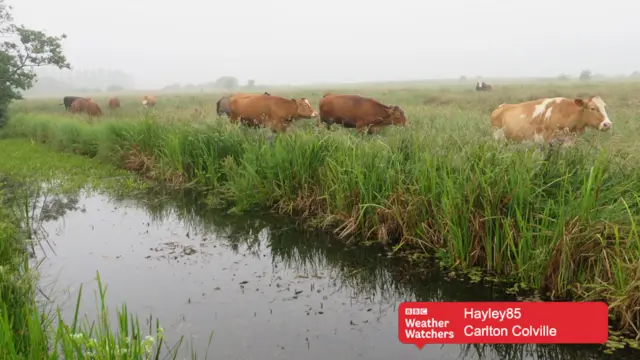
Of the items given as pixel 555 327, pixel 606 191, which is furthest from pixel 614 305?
pixel 606 191

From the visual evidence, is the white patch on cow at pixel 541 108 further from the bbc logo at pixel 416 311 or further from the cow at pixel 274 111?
the cow at pixel 274 111

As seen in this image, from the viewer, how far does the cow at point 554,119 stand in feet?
22.8

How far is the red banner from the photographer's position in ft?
11.3

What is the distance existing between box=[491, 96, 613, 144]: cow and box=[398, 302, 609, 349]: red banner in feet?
11.8

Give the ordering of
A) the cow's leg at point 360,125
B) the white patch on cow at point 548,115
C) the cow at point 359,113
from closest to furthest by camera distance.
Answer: the white patch on cow at point 548,115 → the cow's leg at point 360,125 → the cow at point 359,113

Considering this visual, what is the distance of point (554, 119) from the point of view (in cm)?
723

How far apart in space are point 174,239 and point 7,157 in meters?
7.69

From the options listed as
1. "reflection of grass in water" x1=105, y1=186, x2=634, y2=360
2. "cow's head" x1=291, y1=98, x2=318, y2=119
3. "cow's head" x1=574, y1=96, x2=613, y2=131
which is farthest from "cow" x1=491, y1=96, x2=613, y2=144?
"cow's head" x1=291, y1=98, x2=318, y2=119

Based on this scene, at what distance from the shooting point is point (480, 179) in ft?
15.1

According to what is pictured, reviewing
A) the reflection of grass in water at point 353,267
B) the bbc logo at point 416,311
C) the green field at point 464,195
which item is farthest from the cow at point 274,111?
the bbc logo at point 416,311

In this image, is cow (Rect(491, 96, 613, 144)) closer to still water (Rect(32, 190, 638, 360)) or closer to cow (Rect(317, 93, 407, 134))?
cow (Rect(317, 93, 407, 134))

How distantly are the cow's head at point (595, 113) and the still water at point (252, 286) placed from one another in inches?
172

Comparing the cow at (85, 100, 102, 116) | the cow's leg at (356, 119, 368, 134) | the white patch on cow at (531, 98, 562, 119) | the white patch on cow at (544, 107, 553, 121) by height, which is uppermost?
the cow at (85, 100, 102, 116)

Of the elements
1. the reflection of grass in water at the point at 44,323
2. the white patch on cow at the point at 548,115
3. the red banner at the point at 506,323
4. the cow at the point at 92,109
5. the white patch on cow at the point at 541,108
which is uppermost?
the cow at the point at 92,109
